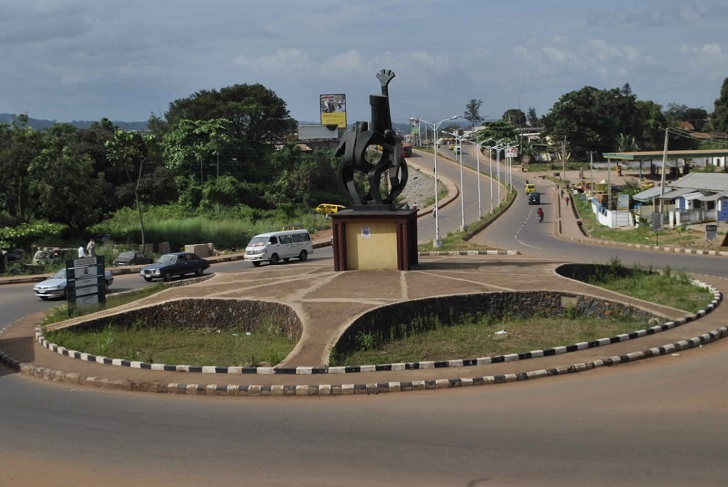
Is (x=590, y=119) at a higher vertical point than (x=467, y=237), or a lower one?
higher

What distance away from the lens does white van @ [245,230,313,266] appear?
133 feet

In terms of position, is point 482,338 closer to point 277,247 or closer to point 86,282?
point 86,282

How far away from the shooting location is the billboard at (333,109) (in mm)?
125650

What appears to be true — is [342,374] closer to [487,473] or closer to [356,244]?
[487,473]

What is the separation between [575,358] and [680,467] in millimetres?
6863

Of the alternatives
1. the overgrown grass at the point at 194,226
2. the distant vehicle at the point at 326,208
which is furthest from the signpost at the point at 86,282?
the distant vehicle at the point at 326,208

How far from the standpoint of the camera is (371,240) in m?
28.4

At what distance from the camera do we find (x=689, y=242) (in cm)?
4200

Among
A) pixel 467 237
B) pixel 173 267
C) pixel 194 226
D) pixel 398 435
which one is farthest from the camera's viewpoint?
pixel 194 226

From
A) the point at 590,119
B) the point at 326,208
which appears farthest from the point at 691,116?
the point at 326,208

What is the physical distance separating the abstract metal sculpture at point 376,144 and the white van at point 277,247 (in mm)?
12052

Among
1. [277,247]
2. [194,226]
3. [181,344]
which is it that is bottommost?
[181,344]

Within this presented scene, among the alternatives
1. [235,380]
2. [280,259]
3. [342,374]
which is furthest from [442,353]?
[280,259]

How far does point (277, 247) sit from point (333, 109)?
87.9m
